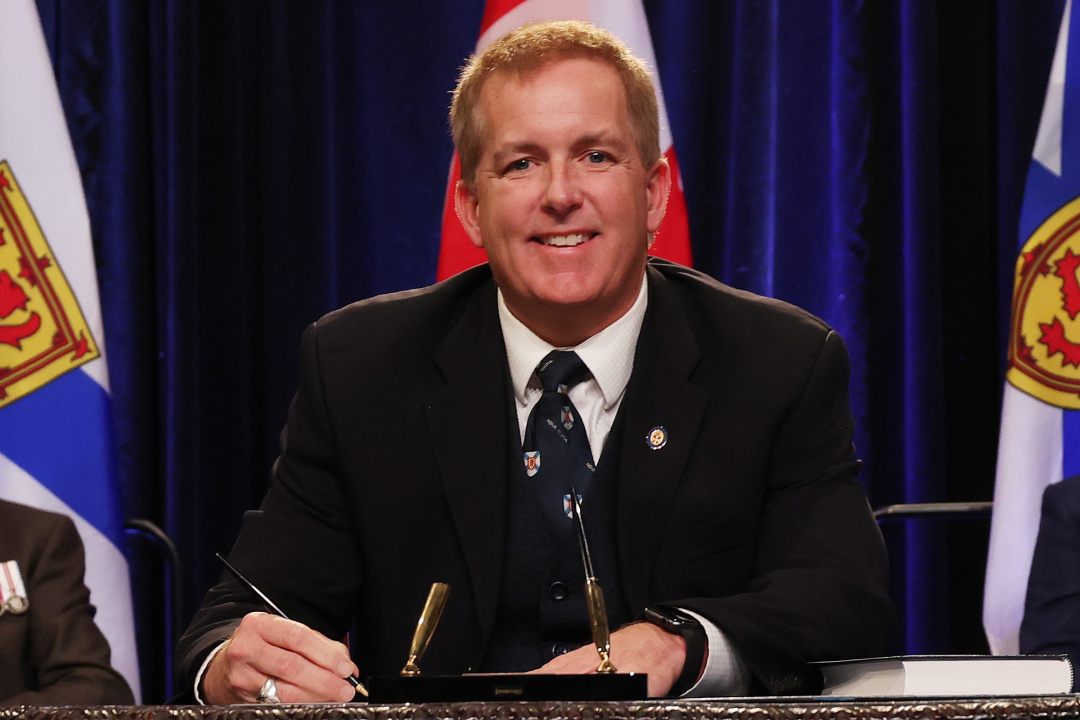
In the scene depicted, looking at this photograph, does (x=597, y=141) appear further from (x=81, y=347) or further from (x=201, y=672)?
(x=81, y=347)

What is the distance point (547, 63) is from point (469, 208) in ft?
0.81

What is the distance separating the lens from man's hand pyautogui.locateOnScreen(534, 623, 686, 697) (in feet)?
3.56

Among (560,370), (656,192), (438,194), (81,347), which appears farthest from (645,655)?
(438,194)

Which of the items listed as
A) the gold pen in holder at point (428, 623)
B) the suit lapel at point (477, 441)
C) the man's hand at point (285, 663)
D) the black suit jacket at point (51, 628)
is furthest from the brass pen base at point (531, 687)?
the black suit jacket at point (51, 628)

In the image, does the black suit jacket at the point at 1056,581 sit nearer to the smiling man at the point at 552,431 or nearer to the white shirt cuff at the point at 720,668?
the smiling man at the point at 552,431

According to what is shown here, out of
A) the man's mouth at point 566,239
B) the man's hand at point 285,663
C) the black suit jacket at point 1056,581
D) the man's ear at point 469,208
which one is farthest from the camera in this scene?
the black suit jacket at point 1056,581

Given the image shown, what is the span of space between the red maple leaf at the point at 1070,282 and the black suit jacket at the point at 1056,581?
340 mm

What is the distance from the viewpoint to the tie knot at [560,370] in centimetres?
159

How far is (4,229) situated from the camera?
7.95ft

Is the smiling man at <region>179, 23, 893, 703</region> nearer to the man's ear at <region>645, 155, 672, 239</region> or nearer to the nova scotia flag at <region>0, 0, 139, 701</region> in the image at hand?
the man's ear at <region>645, 155, 672, 239</region>

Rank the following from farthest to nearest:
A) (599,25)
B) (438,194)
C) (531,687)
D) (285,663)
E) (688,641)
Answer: (438,194) < (599,25) < (688,641) < (285,663) < (531,687)

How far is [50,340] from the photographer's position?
2457 mm

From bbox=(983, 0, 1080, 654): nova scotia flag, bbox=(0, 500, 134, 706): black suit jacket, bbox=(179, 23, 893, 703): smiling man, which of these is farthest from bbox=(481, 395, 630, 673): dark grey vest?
bbox=(983, 0, 1080, 654): nova scotia flag

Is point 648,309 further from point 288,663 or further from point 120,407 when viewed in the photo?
point 120,407
